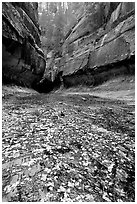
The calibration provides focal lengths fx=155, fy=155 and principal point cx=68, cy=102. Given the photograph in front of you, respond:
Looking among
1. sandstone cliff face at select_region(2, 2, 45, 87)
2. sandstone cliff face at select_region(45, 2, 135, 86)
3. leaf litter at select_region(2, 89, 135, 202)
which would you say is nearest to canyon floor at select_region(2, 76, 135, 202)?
leaf litter at select_region(2, 89, 135, 202)

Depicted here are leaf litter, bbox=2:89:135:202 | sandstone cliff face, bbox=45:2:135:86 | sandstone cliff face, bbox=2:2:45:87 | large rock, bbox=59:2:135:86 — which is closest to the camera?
leaf litter, bbox=2:89:135:202

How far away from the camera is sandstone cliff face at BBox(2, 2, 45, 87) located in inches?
770

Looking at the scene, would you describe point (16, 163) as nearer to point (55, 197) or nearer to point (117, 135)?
point (55, 197)

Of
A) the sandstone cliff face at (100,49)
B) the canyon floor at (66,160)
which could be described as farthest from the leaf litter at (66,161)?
the sandstone cliff face at (100,49)

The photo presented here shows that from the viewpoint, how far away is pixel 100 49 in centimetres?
2814

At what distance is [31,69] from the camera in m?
29.8

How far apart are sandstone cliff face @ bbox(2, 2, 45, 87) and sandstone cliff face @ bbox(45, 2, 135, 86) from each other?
8.11 m

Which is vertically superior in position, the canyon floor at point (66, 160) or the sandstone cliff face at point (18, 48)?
the sandstone cliff face at point (18, 48)

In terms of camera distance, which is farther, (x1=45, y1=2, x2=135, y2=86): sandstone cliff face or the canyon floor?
(x1=45, y1=2, x2=135, y2=86): sandstone cliff face

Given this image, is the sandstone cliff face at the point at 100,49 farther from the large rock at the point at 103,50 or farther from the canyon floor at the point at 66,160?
the canyon floor at the point at 66,160

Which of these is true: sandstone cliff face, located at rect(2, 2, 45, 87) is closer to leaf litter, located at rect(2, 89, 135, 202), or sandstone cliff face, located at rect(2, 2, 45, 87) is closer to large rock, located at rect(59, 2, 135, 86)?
large rock, located at rect(59, 2, 135, 86)

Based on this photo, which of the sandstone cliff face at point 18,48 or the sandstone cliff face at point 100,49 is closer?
the sandstone cliff face at point 18,48

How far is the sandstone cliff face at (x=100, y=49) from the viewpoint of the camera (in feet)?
75.3

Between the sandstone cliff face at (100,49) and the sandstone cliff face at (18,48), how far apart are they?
319 inches
